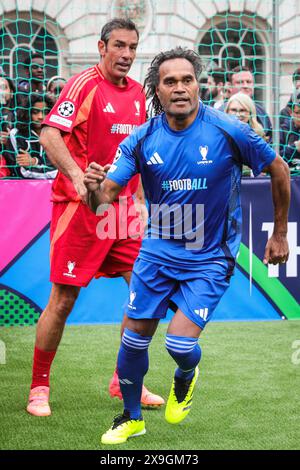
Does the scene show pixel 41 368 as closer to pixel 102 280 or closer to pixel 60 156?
pixel 60 156

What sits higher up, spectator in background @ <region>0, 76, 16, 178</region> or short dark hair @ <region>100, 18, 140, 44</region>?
short dark hair @ <region>100, 18, 140, 44</region>

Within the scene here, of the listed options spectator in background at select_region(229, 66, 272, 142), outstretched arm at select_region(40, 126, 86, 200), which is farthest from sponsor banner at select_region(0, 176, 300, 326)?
outstretched arm at select_region(40, 126, 86, 200)

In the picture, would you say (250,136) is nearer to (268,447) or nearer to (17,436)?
(268,447)

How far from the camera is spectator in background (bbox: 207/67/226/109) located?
9330 mm

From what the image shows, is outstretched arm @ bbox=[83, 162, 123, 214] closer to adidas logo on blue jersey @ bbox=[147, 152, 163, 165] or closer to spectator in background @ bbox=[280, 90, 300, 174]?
adidas logo on blue jersey @ bbox=[147, 152, 163, 165]

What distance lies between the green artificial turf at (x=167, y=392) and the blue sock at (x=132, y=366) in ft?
0.61

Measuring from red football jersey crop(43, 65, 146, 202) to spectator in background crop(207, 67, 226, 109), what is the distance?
141 inches

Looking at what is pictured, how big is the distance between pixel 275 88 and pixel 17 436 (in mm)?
5527

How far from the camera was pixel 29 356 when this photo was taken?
269 inches

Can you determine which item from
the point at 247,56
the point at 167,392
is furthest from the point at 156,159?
the point at 247,56

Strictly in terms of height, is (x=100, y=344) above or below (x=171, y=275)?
below

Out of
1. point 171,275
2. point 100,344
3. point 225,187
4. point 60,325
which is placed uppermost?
A: point 225,187

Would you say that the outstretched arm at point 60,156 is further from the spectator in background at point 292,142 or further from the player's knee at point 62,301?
the spectator in background at point 292,142

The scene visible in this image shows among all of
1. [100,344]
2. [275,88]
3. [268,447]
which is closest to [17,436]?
[268,447]
